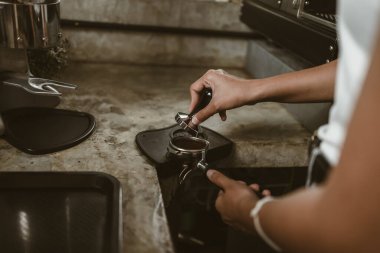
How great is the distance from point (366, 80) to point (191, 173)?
90 cm

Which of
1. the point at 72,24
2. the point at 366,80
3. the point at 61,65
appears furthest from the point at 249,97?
the point at 72,24

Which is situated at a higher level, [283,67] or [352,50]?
[352,50]

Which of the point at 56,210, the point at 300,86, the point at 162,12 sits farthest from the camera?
the point at 162,12

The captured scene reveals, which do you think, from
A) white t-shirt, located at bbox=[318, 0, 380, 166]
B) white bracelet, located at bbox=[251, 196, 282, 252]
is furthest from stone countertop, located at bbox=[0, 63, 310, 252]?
white t-shirt, located at bbox=[318, 0, 380, 166]

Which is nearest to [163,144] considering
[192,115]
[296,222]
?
[192,115]

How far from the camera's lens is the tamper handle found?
1.45 m

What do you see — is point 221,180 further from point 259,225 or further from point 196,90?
point 196,90

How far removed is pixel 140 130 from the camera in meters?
1.56

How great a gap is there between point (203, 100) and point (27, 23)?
72 cm

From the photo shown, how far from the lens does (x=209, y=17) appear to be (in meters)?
2.39

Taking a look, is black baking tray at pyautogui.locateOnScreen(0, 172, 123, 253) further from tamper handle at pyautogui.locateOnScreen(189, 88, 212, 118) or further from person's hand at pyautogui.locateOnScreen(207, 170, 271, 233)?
tamper handle at pyautogui.locateOnScreen(189, 88, 212, 118)

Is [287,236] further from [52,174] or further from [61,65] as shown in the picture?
[61,65]

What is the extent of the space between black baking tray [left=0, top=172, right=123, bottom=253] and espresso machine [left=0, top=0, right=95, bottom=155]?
0.21 metres

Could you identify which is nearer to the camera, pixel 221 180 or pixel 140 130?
pixel 221 180
